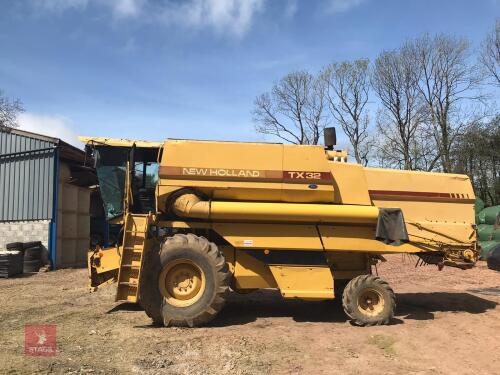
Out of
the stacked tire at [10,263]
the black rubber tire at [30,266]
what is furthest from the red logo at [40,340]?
the black rubber tire at [30,266]

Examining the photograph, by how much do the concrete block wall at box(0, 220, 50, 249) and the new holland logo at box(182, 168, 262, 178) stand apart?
10618 millimetres

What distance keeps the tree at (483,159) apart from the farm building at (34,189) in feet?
79.0

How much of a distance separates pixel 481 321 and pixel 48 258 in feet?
44.1

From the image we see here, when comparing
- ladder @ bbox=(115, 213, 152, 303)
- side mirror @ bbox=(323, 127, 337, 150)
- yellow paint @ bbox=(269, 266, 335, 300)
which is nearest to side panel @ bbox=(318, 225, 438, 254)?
yellow paint @ bbox=(269, 266, 335, 300)

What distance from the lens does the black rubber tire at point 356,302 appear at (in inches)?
323

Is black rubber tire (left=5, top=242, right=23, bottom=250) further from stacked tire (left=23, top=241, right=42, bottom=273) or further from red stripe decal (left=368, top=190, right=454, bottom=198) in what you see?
red stripe decal (left=368, top=190, right=454, bottom=198)

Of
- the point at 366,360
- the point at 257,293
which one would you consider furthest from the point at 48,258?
the point at 366,360

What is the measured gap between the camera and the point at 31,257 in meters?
16.2

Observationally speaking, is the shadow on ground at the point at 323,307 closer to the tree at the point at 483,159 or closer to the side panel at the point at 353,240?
the side panel at the point at 353,240

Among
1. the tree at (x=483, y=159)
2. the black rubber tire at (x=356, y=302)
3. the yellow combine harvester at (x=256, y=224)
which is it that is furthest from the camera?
the tree at (x=483, y=159)

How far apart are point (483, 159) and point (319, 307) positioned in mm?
24937

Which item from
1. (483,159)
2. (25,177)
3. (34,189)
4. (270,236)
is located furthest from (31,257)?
(483,159)

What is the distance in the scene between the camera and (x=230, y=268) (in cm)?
845

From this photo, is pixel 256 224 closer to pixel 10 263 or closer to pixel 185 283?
pixel 185 283
